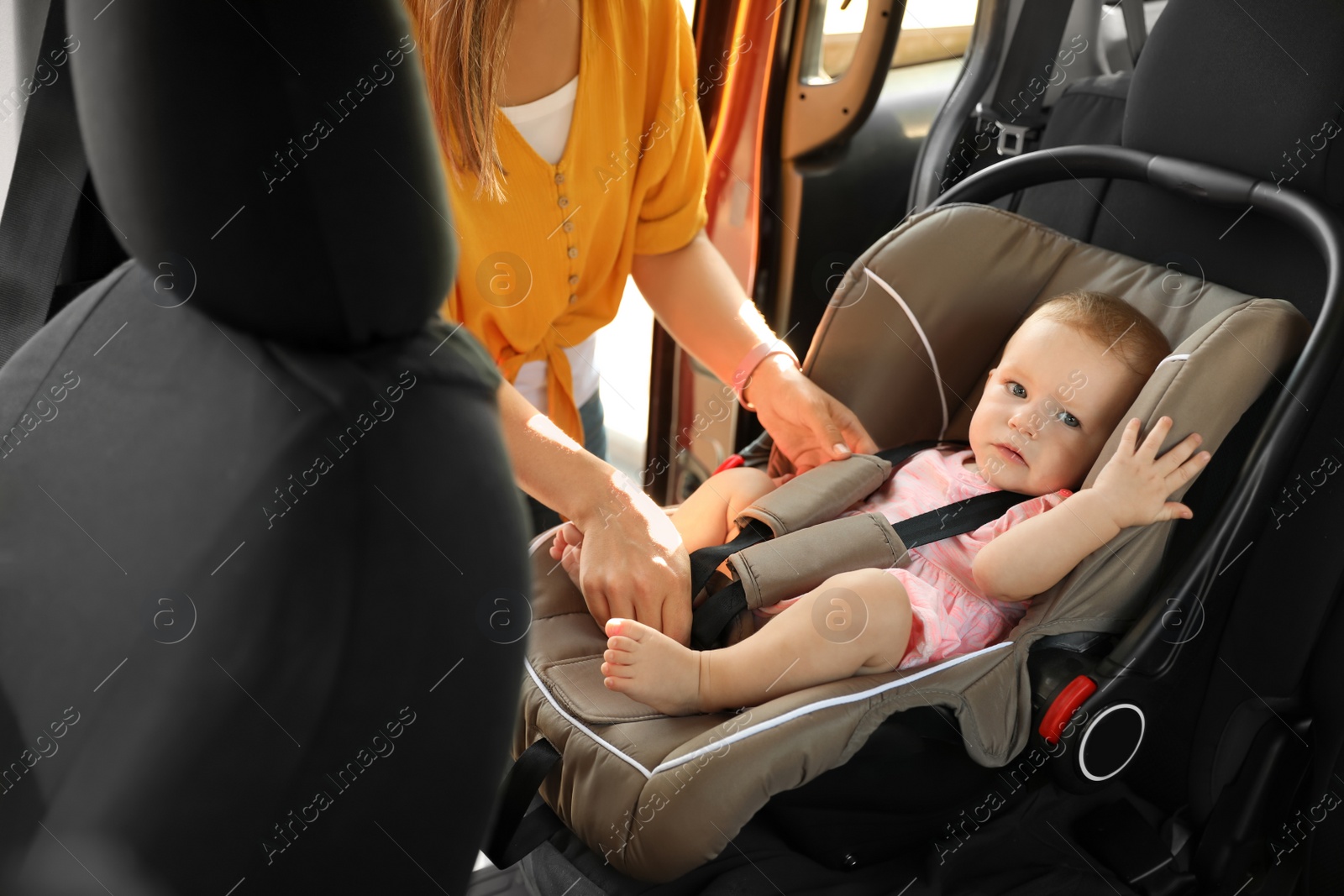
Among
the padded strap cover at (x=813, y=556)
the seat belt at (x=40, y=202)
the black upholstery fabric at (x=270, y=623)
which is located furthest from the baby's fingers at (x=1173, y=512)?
the seat belt at (x=40, y=202)

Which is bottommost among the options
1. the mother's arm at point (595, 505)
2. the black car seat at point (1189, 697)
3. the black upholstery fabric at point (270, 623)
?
the black car seat at point (1189, 697)

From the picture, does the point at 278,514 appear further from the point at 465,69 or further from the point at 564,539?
the point at 564,539

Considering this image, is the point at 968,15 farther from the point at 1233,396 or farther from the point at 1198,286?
the point at 1233,396

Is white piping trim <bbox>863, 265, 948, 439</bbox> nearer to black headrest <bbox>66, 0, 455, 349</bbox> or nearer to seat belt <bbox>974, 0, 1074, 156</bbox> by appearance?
seat belt <bbox>974, 0, 1074, 156</bbox>

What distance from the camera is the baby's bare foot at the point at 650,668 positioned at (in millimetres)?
1152

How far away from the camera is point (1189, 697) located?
1.49 meters

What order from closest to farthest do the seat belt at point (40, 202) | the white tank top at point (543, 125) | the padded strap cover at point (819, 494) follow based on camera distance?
the seat belt at point (40, 202) → the white tank top at point (543, 125) → the padded strap cover at point (819, 494)

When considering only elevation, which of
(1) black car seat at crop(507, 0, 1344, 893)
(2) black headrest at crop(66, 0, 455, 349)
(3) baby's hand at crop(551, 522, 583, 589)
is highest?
(2) black headrest at crop(66, 0, 455, 349)

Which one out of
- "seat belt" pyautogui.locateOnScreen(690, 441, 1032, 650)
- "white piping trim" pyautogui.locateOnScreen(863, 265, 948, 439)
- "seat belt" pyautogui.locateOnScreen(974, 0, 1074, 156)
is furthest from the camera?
"seat belt" pyautogui.locateOnScreen(974, 0, 1074, 156)

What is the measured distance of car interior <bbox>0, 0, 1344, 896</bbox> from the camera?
0.42m

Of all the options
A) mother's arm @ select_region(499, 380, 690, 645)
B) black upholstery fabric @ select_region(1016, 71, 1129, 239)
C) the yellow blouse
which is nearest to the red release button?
mother's arm @ select_region(499, 380, 690, 645)

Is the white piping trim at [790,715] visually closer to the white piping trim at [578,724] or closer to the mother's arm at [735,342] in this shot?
the white piping trim at [578,724]

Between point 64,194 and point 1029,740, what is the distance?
3.67 feet

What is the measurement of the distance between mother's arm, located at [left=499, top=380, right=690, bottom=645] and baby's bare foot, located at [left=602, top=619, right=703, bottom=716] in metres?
0.05
